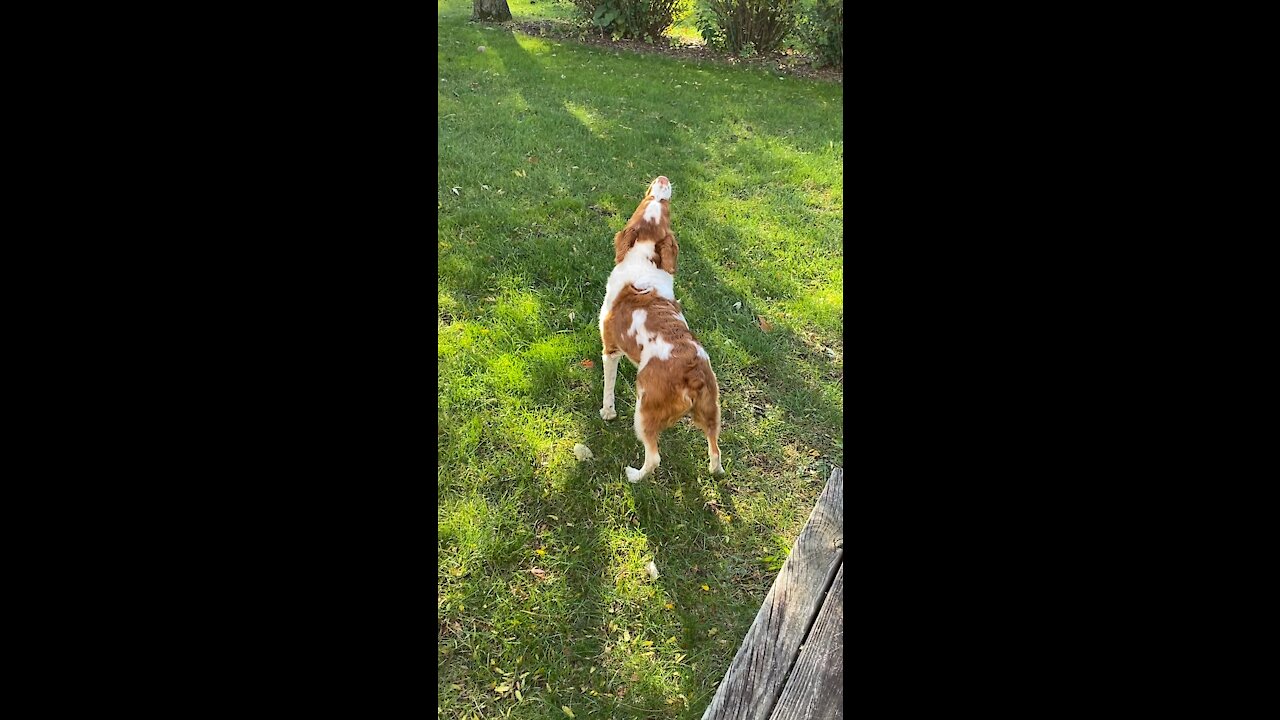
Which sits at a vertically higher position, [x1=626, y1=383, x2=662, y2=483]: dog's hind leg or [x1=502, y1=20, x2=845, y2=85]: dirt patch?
[x1=502, y1=20, x2=845, y2=85]: dirt patch

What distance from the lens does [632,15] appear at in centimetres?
1313

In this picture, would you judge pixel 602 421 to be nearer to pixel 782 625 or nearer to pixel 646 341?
pixel 646 341

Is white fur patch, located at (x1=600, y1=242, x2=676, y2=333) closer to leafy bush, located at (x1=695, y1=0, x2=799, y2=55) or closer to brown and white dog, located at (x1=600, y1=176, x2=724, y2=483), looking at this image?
brown and white dog, located at (x1=600, y1=176, x2=724, y2=483)

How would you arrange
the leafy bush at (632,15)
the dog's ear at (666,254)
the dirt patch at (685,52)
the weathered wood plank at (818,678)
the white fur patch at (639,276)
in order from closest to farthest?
the weathered wood plank at (818,678), the white fur patch at (639,276), the dog's ear at (666,254), the dirt patch at (685,52), the leafy bush at (632,15)

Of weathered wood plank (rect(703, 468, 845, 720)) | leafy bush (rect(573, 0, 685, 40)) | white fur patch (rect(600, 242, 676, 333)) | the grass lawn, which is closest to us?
weathered wood plank (rect(703, 468, 845, 720))

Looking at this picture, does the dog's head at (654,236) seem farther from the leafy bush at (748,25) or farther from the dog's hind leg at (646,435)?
the leafy bush at (748,25)

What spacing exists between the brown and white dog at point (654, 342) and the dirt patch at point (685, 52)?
8.85 meters

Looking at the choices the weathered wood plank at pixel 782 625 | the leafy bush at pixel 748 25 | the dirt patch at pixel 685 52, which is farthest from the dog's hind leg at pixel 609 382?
the leafy bush at pixel 748 25

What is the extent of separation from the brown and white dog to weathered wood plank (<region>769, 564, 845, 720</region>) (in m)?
1.22

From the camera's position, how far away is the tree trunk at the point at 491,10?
44.8 ft

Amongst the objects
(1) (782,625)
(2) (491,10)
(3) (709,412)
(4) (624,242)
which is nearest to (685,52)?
(2) (491,10)

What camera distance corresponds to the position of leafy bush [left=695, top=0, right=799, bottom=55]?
12.6 meters

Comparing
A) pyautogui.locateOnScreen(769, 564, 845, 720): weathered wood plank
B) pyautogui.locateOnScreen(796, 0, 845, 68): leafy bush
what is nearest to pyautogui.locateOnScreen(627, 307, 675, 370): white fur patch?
pyautogui.locateOnScreen(769, 564, 845, 720): weathered wood plank
